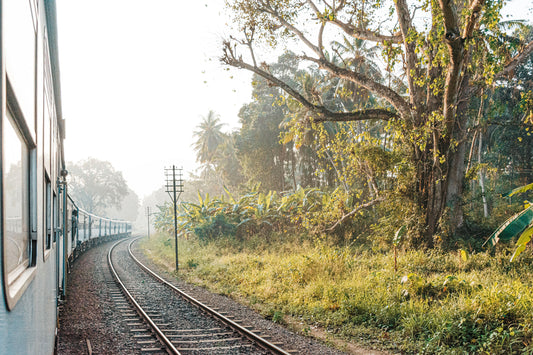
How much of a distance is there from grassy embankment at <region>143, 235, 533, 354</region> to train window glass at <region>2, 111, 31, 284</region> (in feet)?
20.9

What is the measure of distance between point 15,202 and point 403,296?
8536 millimetres

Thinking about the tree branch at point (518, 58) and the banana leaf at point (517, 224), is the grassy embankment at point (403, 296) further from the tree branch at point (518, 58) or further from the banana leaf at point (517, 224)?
the tree branch at point (518, 58)

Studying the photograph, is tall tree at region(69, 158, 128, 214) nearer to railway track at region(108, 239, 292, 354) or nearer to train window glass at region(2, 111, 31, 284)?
railway track at region(108, 239, 292, 354)

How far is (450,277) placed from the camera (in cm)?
862

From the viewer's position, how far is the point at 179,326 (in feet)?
28.3

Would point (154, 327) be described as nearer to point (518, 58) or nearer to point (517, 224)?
point (517, 224)

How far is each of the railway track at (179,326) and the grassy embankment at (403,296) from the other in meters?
1.23

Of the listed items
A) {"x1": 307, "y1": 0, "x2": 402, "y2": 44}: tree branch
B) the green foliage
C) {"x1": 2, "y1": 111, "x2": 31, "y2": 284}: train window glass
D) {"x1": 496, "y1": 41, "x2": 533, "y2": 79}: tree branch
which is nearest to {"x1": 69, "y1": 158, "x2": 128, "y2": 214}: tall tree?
the green foliage

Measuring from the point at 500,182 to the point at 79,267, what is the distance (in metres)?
28.0

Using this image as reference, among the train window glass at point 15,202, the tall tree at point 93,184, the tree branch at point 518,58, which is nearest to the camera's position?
the train window glass at point 15,202

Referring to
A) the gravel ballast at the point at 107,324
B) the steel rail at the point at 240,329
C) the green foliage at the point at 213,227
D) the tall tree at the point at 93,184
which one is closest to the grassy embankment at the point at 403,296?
the gravel ballast at the point at 107,324

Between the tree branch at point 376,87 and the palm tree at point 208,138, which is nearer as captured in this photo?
the tree branch at point 376,87

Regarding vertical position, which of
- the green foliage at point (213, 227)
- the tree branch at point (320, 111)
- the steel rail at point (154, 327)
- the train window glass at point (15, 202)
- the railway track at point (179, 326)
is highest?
the tree branch at point (320, 111)

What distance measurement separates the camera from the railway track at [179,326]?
278 inches
